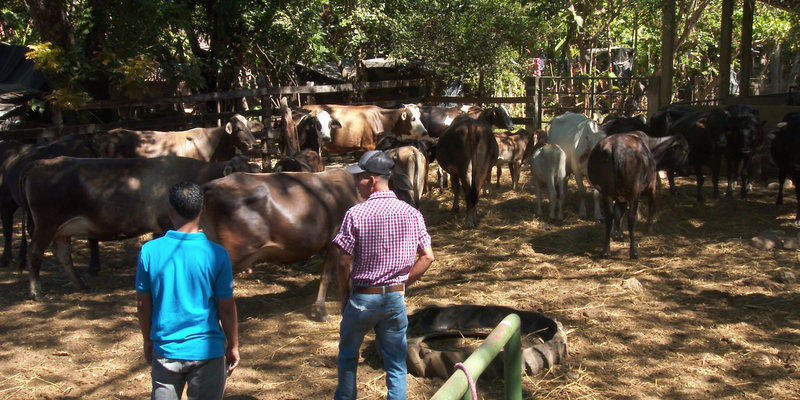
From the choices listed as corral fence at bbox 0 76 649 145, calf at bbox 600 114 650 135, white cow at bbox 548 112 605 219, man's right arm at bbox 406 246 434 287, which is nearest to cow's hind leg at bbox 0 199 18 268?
corral fence at bbox 0 76 649 145

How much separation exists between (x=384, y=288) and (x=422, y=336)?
2.07 meters

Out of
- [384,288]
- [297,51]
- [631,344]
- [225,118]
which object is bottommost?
[631,344]

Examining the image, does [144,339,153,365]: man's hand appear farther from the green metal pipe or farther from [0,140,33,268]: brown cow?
[0,140,33,268]: brown cow

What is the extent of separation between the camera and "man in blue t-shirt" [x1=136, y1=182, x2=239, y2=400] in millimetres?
3451

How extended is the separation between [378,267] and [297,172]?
3.40m

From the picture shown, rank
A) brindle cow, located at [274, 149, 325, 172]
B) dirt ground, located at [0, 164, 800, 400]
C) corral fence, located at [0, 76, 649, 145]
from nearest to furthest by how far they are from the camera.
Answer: dirt ground, located at [0, 164, 800, 400], brindle cow, located at [274, 149, 325, 172], corral fence, located at [0, 76, 649, 145]

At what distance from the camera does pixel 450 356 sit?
17.2 feet

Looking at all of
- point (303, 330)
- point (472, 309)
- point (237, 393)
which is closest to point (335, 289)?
point (303, 330)

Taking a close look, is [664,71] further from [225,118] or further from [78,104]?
[78,104]

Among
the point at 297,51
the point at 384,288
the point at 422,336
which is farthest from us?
the point at 297,51

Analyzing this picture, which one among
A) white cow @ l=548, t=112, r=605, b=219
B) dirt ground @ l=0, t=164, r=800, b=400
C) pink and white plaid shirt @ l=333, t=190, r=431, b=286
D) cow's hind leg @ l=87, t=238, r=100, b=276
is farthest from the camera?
white cow @ l=548, t=112, r=605, b=219

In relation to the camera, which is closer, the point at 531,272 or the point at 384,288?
the point at 384,288

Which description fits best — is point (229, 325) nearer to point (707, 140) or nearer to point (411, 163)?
point (411, 163)

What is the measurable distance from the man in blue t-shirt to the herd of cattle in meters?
1.66
